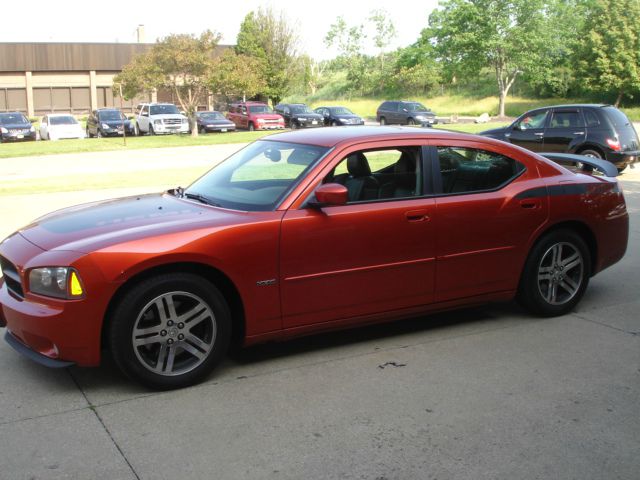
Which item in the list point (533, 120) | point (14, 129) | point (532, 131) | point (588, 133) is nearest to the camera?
point (588, 133)

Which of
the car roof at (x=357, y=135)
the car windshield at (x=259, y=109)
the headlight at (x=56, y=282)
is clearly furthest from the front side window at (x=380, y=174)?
the car windshield at (x=259, y=109)

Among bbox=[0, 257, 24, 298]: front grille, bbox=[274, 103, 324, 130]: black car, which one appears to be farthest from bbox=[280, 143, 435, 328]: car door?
bbox=[274, 103, 324, 130]: black car

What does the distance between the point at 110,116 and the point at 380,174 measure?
116 feet

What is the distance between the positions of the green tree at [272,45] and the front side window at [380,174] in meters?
56.3

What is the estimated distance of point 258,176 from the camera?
5.45 m

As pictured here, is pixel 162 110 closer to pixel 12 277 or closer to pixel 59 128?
pixel 59 128

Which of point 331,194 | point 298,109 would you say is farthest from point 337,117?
point 331,194

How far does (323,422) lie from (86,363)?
1.46 m

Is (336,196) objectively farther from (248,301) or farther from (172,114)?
(172,114)

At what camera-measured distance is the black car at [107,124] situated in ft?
121

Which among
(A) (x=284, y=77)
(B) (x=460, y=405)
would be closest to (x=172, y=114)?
(A) (x=284, y=77)

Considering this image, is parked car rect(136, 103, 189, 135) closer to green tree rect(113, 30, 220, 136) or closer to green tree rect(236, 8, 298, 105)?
green tree rect(113, 30, 220, 136)

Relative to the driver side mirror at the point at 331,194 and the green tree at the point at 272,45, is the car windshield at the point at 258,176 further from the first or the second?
the green tree at the point at 272,45

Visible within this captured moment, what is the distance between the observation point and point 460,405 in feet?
13.9
